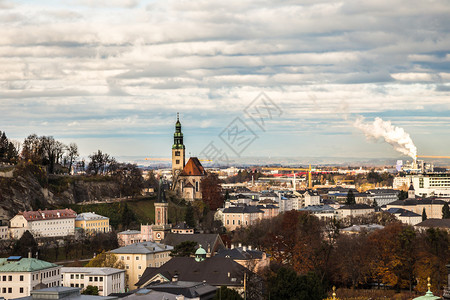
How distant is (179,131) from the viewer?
6594 inches

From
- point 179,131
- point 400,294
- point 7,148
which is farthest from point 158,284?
point 179,131

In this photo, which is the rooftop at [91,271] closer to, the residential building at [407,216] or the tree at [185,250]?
the tree at [185,250]

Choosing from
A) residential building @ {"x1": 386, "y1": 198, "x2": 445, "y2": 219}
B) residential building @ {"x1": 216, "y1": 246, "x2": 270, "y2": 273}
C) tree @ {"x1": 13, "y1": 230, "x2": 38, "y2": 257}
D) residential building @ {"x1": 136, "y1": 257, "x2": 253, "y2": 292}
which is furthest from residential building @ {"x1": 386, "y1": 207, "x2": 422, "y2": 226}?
residential building @ {"x1": 136, "y1": 257, "x2": 253, "y2": 292}

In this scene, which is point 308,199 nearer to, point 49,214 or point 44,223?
point 49,214

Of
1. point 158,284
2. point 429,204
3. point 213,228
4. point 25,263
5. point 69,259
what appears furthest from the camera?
point 429,204

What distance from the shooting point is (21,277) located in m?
73.8

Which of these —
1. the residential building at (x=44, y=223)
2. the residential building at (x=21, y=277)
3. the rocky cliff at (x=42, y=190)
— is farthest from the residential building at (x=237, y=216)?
the residential building at (x=21, y=277)

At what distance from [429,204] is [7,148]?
7832cm

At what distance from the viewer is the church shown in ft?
517

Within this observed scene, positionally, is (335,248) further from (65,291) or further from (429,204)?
(429,204)

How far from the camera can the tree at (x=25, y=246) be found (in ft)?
302

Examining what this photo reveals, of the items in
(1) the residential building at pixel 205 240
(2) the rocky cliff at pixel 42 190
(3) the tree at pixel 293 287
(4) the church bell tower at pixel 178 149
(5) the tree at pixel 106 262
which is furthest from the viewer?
(4) the church bell tower at pixel 178 149

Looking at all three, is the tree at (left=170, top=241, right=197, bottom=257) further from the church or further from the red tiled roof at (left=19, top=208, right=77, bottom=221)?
the church

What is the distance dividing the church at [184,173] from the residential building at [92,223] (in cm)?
3822
